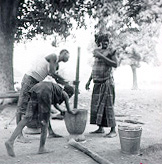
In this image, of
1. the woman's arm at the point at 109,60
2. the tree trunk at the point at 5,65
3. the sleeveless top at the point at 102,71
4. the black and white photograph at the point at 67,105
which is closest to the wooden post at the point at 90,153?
the black and white photograph at the point at 67,105

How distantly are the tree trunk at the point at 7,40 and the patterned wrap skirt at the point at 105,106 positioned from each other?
4284mm

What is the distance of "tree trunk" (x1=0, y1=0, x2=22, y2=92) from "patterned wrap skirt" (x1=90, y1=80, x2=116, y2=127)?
428 centimetres

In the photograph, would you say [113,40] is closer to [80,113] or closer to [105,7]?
[105,7]

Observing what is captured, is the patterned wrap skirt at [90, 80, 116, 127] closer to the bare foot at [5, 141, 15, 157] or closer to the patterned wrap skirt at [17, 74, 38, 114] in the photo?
the patterned wrap skirt at [17, 74, 38, 114]

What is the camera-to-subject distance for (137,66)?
2388 centimetres

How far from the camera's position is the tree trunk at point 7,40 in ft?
27.1

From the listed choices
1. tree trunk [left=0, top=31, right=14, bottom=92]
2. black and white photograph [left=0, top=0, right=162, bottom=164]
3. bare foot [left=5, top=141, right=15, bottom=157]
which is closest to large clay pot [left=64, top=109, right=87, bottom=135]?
black and white photograph [left=0, top=0, right=162, bottom=164]

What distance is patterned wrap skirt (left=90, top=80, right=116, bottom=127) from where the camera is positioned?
510 cm

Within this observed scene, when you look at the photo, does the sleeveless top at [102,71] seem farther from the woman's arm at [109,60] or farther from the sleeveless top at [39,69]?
the sleeveless top at [39,69]

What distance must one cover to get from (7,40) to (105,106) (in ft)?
16.3

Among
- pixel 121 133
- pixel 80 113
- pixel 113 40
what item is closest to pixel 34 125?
pixel 80 113

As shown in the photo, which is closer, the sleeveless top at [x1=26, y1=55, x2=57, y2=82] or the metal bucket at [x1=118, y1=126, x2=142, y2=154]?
the metal bucket at [x1=118, y1=126, x2=142, y2=154]

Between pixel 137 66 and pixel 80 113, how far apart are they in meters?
20.1

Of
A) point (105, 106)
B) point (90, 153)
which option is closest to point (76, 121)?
point (105, 106)
